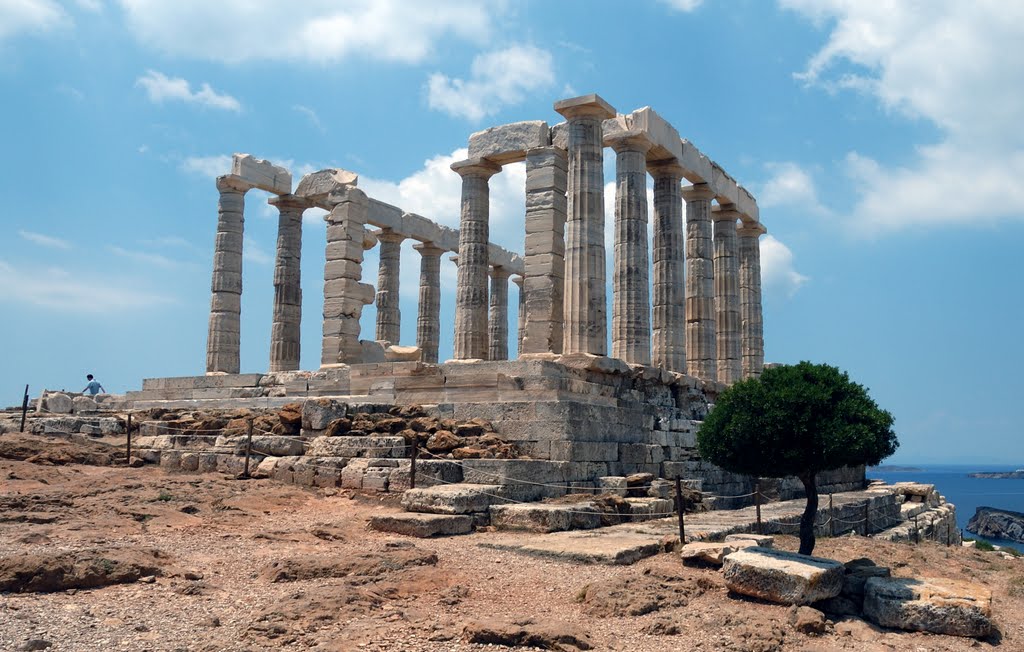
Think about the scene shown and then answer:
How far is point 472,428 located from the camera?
53.9ft

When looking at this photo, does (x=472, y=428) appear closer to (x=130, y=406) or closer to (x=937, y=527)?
(x=130, y=406)

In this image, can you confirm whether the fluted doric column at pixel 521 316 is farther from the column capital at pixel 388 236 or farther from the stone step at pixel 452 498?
the stone step at pixel 452 498

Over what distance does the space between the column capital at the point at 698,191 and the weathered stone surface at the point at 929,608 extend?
65.6 feet

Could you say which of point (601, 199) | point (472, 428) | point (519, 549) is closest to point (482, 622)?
point (519, 549)

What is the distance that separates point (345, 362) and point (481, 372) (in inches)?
358

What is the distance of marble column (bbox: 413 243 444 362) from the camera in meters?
33.0

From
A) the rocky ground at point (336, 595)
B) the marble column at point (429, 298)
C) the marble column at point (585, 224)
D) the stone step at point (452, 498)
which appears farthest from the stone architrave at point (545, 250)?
the marble column at point (429, 298)

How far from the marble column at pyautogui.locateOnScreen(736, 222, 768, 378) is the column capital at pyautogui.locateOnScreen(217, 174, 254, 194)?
17.7 m

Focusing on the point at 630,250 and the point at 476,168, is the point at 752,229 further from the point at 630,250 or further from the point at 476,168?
the point at 476,168

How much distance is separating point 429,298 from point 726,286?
11.0 metres

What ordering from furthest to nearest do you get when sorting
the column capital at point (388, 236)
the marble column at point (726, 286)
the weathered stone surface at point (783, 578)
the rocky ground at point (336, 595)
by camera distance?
the column capital at point (388, 236), the marble column at point (726, 286), the weathered stone surface at point (783, 578), the rocky ground at point (336, 595)

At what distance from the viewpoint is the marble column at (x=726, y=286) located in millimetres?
30109

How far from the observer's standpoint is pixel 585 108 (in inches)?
835

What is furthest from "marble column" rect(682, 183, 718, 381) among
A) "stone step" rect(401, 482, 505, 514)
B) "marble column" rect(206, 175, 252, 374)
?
"stone step" rect(401, 482, 505, 514)
